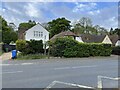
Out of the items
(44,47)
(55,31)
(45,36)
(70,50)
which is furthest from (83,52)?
(55,31)

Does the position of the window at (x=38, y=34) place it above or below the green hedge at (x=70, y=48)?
above

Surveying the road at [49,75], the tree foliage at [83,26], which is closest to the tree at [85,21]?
the tree foliage at [83,26]

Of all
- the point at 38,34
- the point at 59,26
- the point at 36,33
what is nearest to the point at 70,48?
the point at 36,33

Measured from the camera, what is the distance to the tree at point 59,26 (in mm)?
77400

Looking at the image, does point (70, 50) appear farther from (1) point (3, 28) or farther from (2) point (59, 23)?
(2) point (59, 23)

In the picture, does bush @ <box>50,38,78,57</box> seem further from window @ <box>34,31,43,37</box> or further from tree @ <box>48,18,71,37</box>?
tree @ <box>48,18,71,37</box>

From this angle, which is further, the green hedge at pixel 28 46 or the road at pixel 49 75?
the green hedge at pixel 28 46

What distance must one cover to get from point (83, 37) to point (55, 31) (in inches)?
562

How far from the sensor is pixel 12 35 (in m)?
62.7

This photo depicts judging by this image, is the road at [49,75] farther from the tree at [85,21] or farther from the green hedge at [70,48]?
the tree at [85,21]

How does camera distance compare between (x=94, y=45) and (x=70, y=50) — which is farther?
(x=94, y=45)

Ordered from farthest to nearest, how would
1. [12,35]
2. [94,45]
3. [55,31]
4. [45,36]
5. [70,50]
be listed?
[55,31] → [12,35] → [45,36] → [94,45] → [70,50]

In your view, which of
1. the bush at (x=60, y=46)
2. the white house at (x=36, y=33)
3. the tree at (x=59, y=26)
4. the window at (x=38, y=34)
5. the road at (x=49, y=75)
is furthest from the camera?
the tree at (x=59, y=26)

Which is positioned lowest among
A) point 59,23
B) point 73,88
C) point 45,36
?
point 73,88
